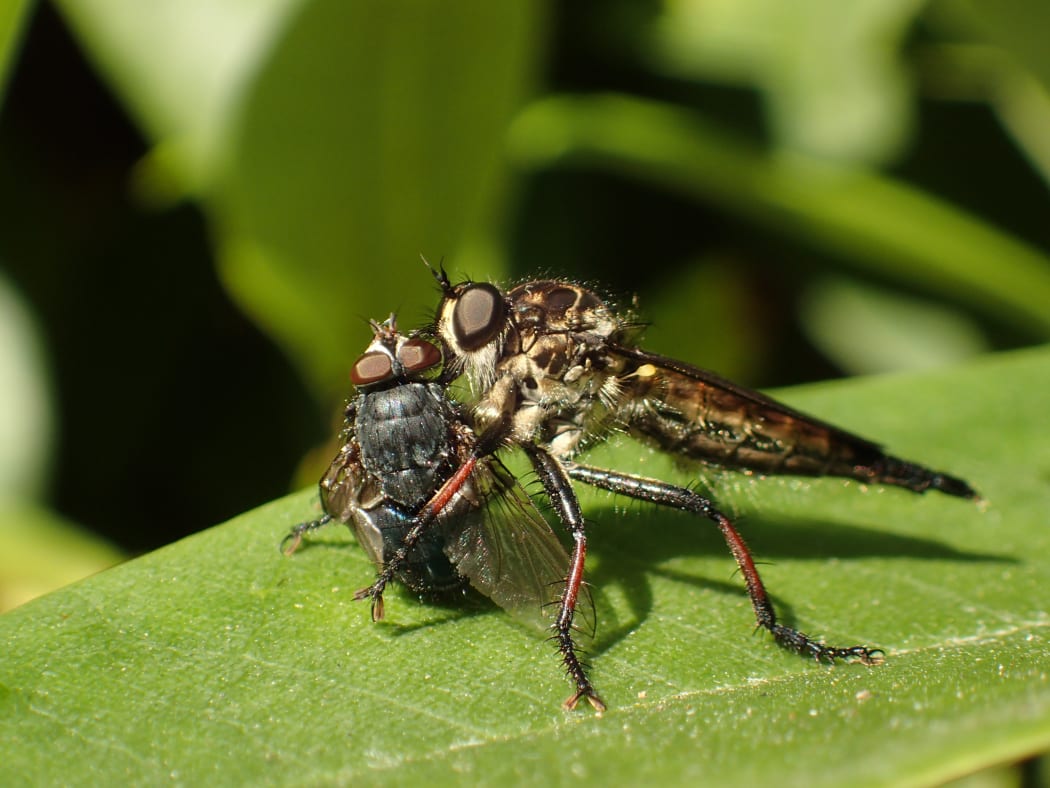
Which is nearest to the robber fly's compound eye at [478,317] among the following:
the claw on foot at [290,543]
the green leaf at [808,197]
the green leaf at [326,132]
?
the green leaf at [326,132]

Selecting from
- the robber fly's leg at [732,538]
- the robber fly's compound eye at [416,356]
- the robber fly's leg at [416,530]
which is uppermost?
the robber fly's compound eye at [416,356]

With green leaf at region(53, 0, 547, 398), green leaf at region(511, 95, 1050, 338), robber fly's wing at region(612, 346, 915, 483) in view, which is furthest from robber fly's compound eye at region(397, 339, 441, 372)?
green leaf at region(511, 95, 1050, 338)

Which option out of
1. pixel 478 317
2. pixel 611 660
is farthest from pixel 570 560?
pixel 478 317

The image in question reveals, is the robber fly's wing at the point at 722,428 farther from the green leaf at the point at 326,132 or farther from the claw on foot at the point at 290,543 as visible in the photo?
the claw on foot at the point at 290,543

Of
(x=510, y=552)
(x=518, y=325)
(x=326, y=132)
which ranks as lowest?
(x=510, y=552)

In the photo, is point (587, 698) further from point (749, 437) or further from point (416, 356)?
point (749, 437)

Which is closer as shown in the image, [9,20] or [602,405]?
[9,20]
